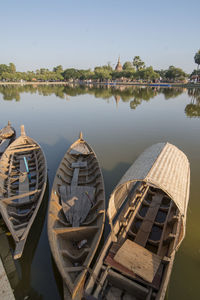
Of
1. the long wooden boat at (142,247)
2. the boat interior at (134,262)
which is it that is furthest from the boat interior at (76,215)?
the boat interior at (134,262)

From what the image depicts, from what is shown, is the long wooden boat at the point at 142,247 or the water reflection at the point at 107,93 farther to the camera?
the water reflection at the point at 107,93

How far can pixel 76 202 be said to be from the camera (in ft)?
29.7

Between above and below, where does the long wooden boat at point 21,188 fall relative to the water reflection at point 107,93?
below

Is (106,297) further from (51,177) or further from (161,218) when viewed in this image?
(51,177)

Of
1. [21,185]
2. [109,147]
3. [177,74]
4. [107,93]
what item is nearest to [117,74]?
[177,74]

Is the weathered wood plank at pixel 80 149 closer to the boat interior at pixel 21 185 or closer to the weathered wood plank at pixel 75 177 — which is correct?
the weathered wood plank at pixel 75 177

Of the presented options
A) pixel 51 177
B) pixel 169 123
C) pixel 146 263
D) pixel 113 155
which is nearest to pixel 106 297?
pixel 146 263

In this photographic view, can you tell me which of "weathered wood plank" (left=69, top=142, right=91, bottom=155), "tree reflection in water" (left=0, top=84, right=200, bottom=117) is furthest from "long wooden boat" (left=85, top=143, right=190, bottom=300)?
"tree reflection in water" (left=0, top=84, right=200, bottom=117)

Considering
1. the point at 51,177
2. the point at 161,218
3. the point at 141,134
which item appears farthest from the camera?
the point at 141,134

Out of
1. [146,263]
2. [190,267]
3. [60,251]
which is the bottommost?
[190,267]

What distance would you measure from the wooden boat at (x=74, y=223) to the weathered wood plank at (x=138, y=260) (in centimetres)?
119

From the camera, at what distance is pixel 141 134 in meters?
23.7

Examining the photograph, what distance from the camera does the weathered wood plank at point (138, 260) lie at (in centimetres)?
590

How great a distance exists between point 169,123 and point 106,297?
1117 inches
